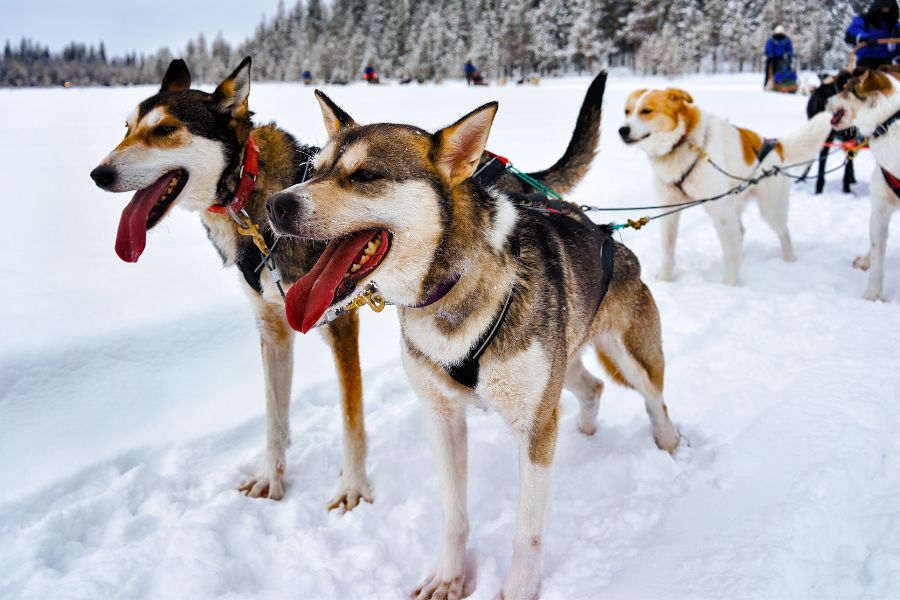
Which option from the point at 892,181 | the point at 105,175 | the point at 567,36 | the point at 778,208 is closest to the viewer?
the point at 105,175

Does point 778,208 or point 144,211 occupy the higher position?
point 144,211

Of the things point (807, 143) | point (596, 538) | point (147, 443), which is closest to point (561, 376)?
point (596, 538)

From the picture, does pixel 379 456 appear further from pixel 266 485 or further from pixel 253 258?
pixel 253 258

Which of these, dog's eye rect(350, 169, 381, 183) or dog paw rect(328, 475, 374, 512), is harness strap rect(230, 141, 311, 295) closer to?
dog's eye rect(350, 169, 381, 183)

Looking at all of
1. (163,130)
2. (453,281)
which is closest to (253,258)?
(163,130)

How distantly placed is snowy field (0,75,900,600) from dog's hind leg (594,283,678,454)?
0.14 metres

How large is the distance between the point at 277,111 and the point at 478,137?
47.8 feet

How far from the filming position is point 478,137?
1.81 meters

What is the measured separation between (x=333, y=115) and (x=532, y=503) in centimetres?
158

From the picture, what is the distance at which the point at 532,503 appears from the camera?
2.04 meters

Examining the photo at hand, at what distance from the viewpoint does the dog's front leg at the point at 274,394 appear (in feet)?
9.18

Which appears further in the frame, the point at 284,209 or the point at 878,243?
the point at 878,243

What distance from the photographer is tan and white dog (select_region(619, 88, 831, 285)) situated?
518 centimetres

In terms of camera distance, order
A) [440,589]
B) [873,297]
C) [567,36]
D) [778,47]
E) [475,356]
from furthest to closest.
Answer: [567,36], [778,47], [873,297], [440,589], [475,356]
